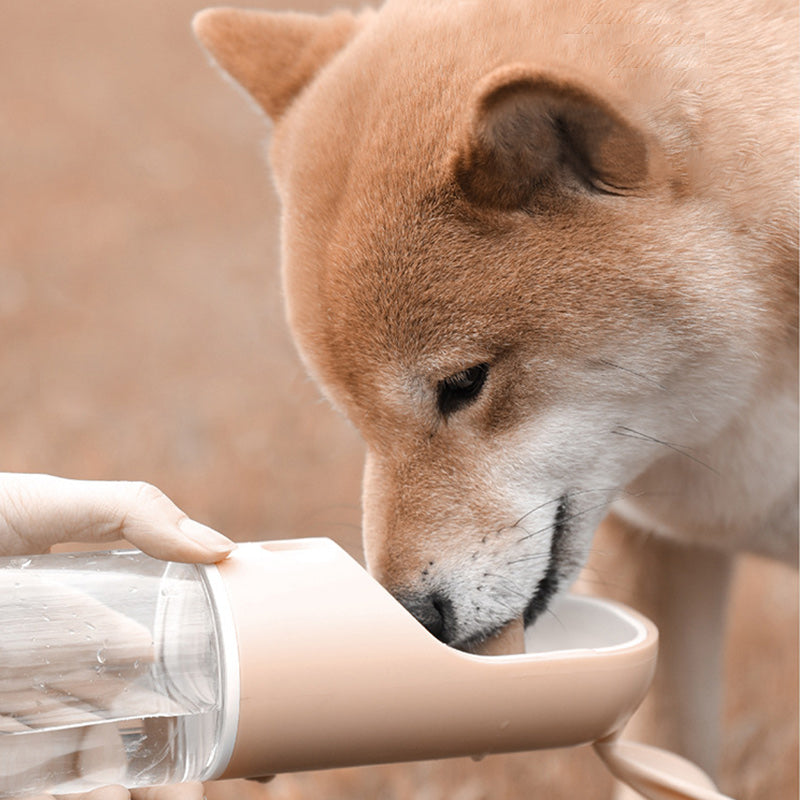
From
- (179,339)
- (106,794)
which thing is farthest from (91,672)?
(179,339)

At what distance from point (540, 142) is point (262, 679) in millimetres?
593

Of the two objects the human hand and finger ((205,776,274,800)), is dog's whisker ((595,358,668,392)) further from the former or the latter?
finger ((205,776,274,800))

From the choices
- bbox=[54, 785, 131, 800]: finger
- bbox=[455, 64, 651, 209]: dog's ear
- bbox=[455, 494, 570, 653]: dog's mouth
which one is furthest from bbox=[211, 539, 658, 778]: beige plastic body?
bbox=[455, 64, 651, 209]: dog's ear

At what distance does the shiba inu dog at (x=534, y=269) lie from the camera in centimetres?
113

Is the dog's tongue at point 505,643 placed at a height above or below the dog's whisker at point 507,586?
below

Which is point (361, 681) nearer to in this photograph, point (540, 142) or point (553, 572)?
point (553, 572)

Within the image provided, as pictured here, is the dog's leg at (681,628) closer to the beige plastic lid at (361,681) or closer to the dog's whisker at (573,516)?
the dog's whisker at (573,516)

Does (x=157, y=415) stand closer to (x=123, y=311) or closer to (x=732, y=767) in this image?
(x=123, y=311)

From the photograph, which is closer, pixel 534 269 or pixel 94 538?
pixel 94 538

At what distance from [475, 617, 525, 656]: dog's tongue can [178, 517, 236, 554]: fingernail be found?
0.34 metres

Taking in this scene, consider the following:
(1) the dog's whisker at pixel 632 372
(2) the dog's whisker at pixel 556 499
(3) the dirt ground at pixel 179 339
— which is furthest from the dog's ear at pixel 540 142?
(3) the dirt ground at pixel 179 339

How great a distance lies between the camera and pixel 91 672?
3.51 feet

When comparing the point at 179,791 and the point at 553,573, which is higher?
the point at 553,573

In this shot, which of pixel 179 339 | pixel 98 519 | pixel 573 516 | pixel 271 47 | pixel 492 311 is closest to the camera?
pixel 98 519
